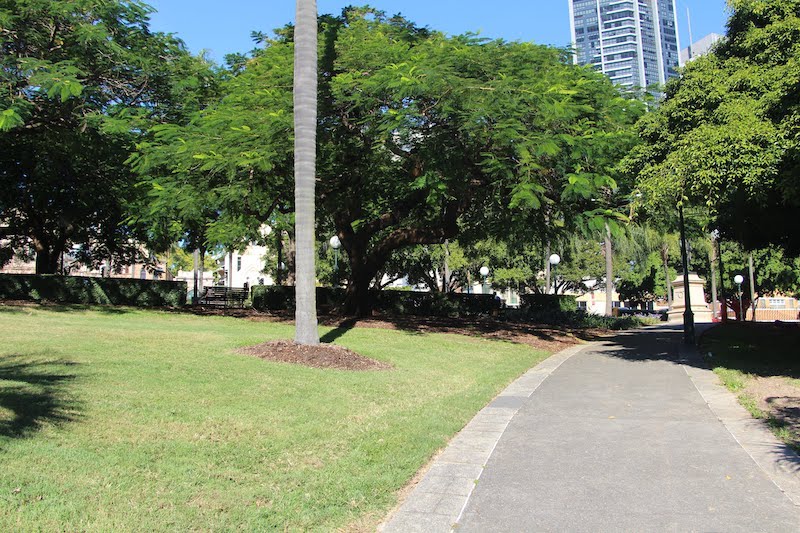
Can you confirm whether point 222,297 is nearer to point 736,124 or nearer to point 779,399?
point 736,124

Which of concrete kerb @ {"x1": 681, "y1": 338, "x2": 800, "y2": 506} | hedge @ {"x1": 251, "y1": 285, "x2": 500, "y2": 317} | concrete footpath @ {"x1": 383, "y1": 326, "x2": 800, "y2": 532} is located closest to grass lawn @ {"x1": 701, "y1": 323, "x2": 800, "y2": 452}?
concrete kerb @ {"x1": 681, "y1": 338, "x2": 800, "y2": 506}

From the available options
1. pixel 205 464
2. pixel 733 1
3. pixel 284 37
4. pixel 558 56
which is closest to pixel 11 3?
pixel 284 37

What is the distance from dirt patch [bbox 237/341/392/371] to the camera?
10867 millimetres

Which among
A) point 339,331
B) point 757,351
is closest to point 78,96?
point 339,331

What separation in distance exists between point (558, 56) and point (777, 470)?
542 inches

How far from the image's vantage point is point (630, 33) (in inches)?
6821

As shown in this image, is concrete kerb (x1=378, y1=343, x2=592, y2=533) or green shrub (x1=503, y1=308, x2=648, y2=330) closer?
concrete kerb (x1=378, y1=343, x2=592, y2=533)

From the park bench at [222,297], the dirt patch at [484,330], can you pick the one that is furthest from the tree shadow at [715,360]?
the park bench at [222,297]

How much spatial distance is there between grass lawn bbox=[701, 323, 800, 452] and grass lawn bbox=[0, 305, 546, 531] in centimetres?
389

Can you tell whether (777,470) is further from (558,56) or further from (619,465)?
(558,56)

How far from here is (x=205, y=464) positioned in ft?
17.0

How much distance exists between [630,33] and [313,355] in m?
188

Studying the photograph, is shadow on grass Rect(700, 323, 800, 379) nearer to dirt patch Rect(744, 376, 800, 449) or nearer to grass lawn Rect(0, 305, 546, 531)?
dirt patch Rect(744, 376, 800, 449)

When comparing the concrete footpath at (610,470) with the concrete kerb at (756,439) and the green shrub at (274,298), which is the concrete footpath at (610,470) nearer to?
the concrete kerb at (756,439)
